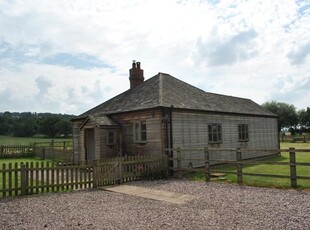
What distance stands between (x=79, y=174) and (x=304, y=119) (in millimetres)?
74912

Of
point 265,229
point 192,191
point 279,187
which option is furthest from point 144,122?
point 265,229

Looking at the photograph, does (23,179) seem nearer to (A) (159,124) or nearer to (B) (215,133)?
(A) (159,124)

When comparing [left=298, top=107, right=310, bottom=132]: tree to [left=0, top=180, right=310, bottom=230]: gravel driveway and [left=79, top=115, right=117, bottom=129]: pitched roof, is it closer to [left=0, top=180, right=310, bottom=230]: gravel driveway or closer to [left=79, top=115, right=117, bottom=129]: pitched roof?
[left=79, top=115, right=117, bottom=129]: pitched roof

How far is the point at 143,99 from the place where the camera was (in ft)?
63.6

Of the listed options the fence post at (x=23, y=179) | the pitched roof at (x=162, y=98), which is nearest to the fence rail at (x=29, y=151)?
the pitched roof at (x=162, y=98)

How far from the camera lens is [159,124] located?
17.0 meters

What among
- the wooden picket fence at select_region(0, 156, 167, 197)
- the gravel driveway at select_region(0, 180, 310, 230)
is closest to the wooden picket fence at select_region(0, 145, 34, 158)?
the wooden picket fence at select_region(0, 156, 167, 197)

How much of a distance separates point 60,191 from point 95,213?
159 inches

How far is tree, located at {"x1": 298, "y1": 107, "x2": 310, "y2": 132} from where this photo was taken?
75.9 metres

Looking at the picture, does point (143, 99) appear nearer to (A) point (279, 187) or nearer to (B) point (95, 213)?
(A) point (279, 187)

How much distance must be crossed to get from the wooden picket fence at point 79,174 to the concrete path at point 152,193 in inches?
28.7

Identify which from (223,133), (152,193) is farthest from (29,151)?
(152,193)

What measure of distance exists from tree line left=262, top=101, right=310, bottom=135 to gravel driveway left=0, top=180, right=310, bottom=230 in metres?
73.7

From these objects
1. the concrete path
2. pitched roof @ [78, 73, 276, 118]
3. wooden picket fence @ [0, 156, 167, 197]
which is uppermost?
pitched roof @ [78, 73, 276, 118]
